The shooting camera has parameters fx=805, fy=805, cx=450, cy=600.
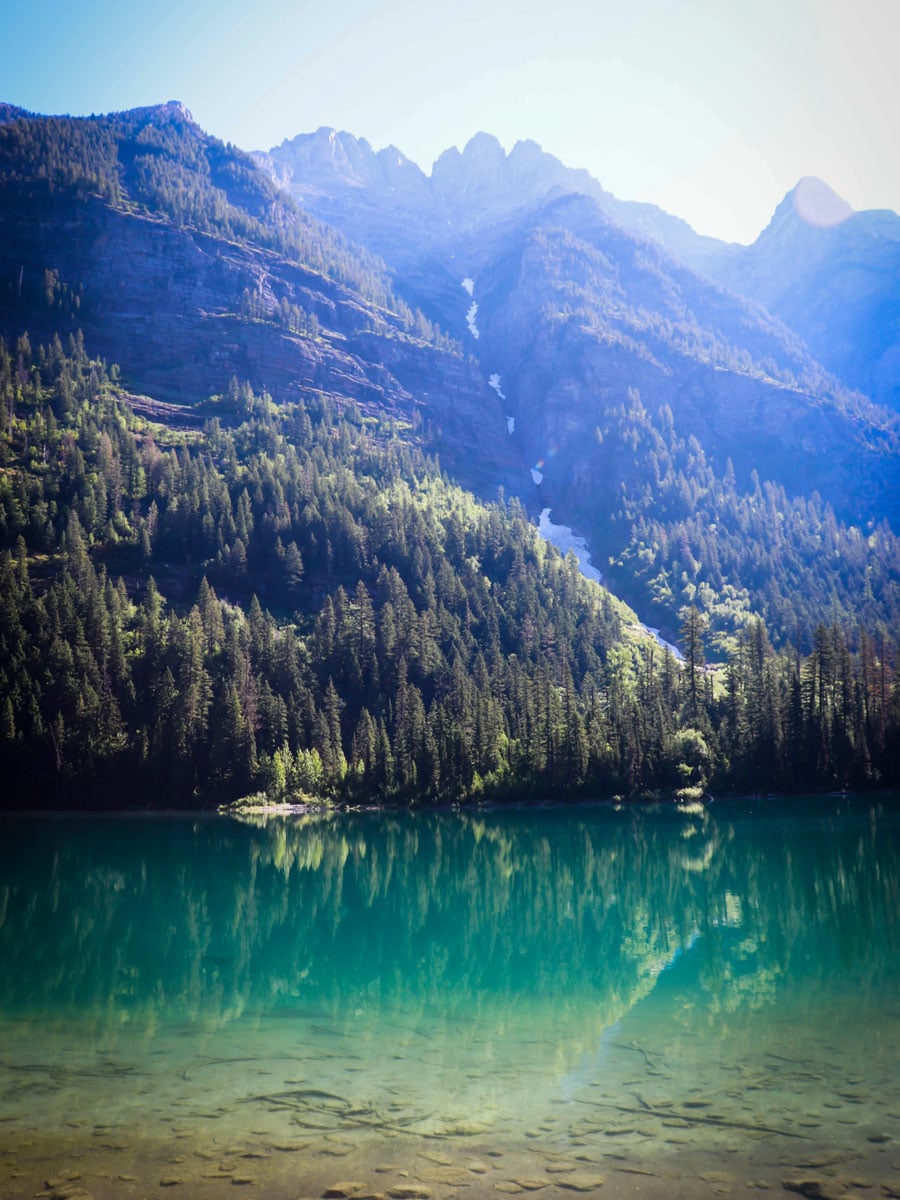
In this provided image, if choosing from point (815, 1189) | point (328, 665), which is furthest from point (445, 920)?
point (328, 665)

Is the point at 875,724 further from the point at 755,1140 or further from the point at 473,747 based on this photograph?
the point at 755,1140

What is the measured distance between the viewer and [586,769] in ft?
326

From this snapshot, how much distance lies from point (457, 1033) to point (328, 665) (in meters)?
106

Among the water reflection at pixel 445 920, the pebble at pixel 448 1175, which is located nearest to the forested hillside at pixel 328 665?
the water reflection at pixel 445 920

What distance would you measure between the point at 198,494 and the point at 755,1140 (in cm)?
15559

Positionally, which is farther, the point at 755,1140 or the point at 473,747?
the point at 473,747

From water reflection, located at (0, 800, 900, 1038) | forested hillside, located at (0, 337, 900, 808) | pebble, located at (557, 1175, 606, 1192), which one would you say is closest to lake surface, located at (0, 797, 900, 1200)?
pebble, located at (557, 1175, 606, 1192)

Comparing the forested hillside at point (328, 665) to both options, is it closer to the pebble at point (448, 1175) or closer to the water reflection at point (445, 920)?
the water reflection at point (445, 920)

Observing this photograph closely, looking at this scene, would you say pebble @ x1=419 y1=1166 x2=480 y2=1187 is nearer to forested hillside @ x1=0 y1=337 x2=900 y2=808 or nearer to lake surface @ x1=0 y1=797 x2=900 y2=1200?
lake surface @ x1=0 y1=797 x2=900 y2=1200

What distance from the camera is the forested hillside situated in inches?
3947

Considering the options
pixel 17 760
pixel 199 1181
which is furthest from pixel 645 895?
pixel 17 760

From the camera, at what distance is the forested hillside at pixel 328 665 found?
329 feet

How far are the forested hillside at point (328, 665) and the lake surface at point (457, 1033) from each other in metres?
49.5

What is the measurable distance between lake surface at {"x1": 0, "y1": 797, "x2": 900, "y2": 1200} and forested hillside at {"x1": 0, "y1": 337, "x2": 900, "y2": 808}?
1950 inches
